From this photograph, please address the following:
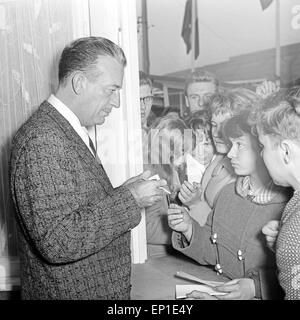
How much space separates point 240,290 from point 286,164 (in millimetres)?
367

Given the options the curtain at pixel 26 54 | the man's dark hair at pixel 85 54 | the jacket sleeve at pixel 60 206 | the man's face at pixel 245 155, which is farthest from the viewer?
the curtain at pixel 26 54

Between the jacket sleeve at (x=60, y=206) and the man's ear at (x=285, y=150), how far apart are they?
37 cm

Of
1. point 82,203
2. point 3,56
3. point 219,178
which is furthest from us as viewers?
point 3,56

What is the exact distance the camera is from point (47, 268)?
970 mm

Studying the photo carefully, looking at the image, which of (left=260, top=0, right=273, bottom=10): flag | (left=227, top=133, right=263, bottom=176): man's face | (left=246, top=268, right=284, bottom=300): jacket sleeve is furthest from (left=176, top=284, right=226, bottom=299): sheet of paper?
(left=260, top=0, right=273, bottom=10): flag

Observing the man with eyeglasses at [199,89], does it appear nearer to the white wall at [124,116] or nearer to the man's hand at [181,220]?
the white wall at [124,116]

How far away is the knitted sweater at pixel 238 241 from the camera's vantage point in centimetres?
107

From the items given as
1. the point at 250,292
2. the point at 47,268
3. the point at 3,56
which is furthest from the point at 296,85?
the point at 3,56

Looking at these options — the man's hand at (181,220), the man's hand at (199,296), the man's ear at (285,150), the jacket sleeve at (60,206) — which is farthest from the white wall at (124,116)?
the man's ear at (285,150)

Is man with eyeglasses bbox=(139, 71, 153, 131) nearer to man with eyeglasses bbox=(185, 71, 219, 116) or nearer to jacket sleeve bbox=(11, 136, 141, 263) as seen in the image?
man with eyeglasses bbox=(185, 71, 219, 116)

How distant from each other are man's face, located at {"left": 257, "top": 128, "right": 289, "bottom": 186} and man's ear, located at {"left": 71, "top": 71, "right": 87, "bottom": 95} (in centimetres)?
44

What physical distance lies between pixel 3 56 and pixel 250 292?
106 centimetres

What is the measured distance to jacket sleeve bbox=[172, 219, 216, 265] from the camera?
1192mm
